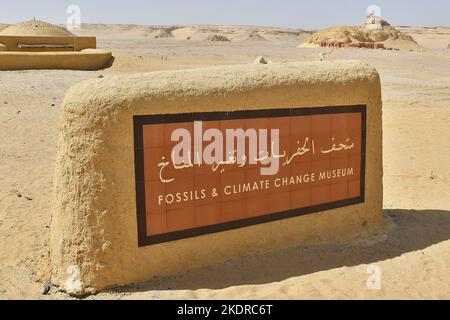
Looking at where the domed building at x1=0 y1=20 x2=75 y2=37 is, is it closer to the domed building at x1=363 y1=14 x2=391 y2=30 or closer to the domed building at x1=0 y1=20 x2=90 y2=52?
the domed building at x1=0 y1=20 x2=90 y2=52

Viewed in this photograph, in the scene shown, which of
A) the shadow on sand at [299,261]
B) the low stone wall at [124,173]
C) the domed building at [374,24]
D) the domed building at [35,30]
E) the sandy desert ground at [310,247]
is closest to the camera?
the low stone wall at [124,173]

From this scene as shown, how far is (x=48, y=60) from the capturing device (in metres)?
22.0

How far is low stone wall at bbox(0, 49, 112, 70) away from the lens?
70.5ft

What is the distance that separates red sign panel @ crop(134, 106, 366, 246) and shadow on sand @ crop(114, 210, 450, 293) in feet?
1.53

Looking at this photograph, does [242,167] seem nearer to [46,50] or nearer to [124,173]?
[124,173]

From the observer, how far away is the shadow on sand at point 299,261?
19.1ft

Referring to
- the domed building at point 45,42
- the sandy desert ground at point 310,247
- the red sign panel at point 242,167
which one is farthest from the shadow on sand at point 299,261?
the domed building at point 45,42

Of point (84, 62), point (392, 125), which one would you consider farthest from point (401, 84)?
point (84, 62)

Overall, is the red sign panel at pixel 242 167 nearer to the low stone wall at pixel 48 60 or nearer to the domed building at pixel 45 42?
the low stone wall at pixel 48 60

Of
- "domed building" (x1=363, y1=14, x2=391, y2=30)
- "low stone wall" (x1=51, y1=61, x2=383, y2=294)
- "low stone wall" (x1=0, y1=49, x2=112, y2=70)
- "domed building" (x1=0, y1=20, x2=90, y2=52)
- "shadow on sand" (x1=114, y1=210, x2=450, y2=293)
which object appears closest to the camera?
"low stone wall" (x1=51, y1=61, x2=383, y2=294)

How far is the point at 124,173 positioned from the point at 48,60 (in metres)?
18.2

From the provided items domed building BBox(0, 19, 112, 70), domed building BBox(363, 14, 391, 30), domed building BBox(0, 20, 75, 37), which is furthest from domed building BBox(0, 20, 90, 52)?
domed building BBox(363, 14, 391, 30)

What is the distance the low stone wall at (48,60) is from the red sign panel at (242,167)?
58.1 ft

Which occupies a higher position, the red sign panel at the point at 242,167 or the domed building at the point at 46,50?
the domed building at the point at 46,50
